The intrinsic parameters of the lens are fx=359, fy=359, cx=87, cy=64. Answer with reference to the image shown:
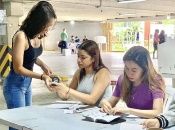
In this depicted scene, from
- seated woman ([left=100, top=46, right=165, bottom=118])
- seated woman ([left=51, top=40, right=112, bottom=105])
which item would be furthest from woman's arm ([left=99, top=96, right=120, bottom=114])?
seated woman ([left=51, top=40, right=112, bottom=105])

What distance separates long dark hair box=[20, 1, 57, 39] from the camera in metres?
3.14

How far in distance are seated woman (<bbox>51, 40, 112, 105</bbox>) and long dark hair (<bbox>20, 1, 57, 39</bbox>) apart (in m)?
0.39

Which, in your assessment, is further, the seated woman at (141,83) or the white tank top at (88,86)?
the white tank top at (88,86)

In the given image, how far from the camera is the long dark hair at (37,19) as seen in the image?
3.14m

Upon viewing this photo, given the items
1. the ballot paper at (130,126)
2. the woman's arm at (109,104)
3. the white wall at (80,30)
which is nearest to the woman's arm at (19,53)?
the woman's arm at (109,104)

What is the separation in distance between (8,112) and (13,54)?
56cm

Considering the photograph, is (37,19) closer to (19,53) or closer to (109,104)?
(19,53)

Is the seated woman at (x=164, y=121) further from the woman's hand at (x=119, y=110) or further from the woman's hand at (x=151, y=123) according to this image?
the woman's hand at (x=119, y=110)

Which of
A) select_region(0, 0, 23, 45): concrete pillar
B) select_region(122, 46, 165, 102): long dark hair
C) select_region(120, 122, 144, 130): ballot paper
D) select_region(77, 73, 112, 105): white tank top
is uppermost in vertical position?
select_region(0, 0, 23, 45): concrete pillar

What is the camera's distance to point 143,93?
285cm

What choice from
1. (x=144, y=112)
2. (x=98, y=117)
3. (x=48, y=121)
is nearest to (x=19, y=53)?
(x=48, y=121)

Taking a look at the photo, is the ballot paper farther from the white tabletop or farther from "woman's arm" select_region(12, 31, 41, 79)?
"woman's arm" select_region(12, 31, 41, 79)

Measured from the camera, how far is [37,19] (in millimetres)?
3154

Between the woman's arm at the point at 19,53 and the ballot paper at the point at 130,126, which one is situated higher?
the woman's arm at the point at 19,53
